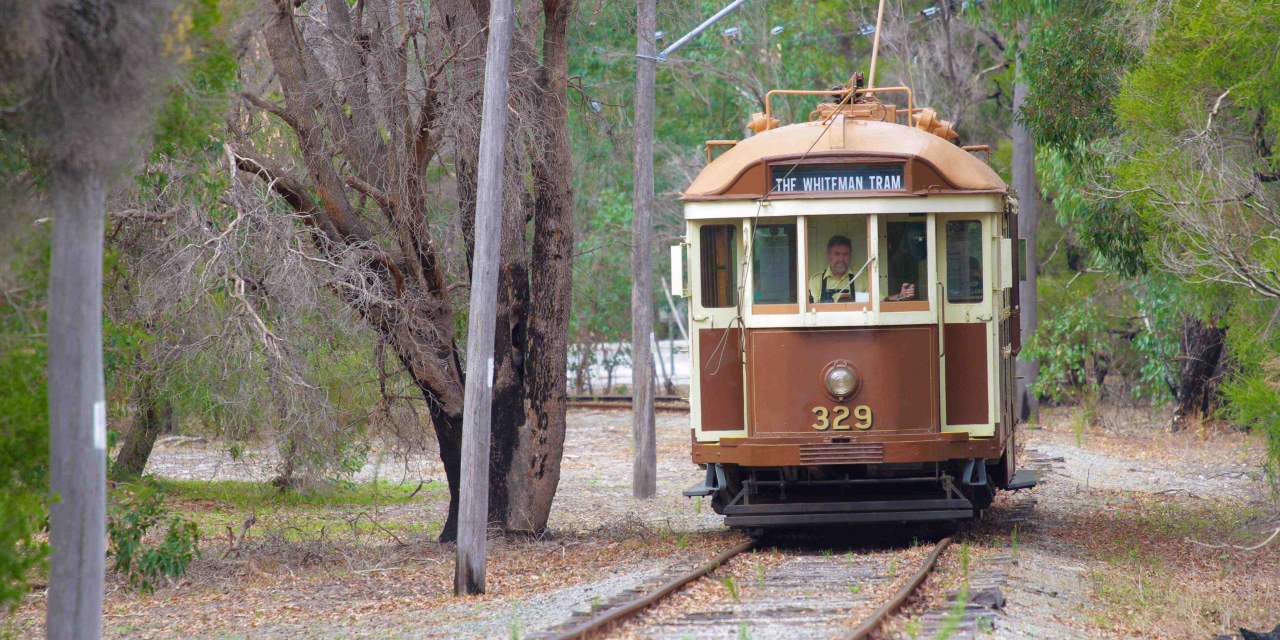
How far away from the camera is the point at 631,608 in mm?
9414

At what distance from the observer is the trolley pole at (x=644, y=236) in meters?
18.4

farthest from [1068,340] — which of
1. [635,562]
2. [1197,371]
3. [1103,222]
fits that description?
[635,562]

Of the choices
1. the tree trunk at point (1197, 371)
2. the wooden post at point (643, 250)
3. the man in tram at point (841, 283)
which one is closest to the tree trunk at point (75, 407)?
the man in tram at point (841, 283)

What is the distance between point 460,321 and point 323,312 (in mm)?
3643

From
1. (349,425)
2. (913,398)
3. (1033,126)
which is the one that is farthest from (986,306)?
(349,425)

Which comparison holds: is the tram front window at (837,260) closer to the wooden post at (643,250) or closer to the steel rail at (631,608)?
the steel rail at (631,608)

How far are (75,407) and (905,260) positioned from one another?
23.6 ft

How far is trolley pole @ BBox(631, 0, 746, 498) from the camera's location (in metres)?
18.4

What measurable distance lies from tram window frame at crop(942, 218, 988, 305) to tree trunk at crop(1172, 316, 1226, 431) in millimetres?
15400

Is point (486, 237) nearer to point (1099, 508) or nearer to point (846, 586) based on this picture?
point (846, 586)

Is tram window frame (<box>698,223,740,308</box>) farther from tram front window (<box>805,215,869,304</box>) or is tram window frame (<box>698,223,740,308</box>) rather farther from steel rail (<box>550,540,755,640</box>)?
steel rail (<box>550,540,755,640</box>)

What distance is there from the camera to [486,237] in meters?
11.2

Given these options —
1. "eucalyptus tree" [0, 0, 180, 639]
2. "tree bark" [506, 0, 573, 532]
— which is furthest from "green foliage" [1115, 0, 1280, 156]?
"eucalyptus tree" [0, 0, 180, 639]

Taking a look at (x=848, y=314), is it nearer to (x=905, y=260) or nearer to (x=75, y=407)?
(x=905, y=260)
